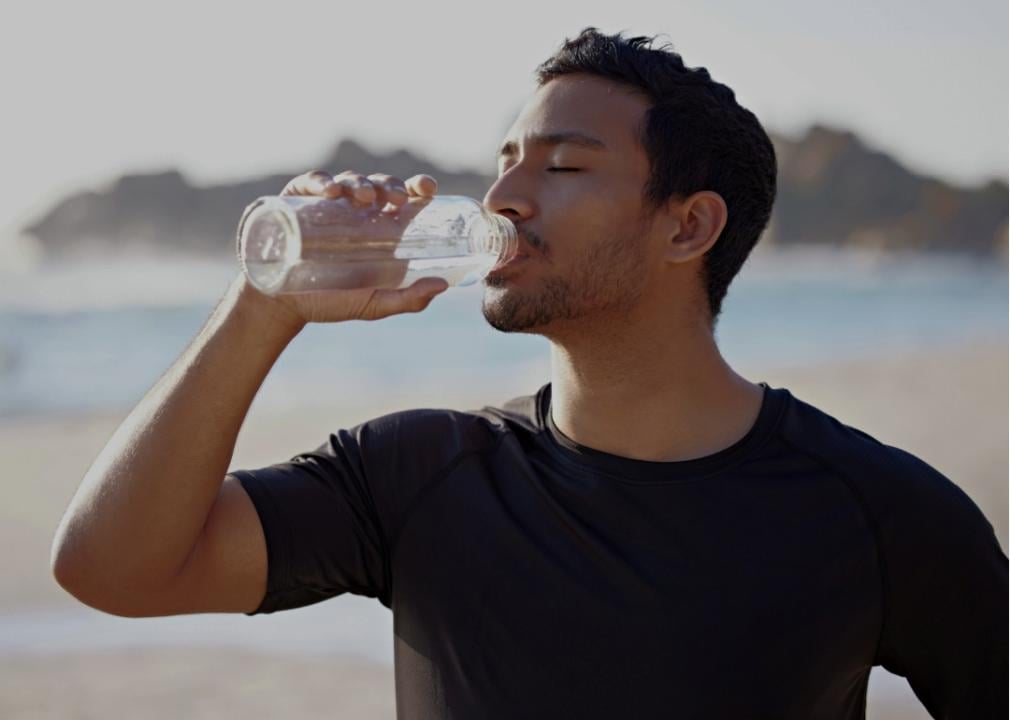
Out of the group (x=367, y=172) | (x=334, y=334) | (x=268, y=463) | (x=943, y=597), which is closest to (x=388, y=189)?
(x=943, y=597)

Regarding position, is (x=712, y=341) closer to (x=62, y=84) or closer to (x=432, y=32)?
(x=62, y=84)

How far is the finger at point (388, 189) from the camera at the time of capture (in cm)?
189

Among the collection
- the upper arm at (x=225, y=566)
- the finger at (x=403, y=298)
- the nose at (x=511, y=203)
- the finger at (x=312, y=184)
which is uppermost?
the finger at (x=312, y=184)

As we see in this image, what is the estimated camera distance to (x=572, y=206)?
2.25 metres

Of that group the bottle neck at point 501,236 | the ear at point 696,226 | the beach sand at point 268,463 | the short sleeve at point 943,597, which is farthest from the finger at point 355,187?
the beach sand at point 268,463

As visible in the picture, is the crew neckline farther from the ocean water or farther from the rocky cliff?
the rocky cliff

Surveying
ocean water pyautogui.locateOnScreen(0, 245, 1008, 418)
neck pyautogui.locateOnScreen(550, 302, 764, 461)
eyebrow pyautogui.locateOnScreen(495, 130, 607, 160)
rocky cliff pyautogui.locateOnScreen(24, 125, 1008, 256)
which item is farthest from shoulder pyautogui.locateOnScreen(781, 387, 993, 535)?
rocky cliff pyautogui.locateOnScreen(24, 125, 1008, 256)


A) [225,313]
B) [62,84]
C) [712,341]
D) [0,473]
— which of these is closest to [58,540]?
[225,313]

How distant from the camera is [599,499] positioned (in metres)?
2.11

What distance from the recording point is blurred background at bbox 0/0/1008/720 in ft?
17.1

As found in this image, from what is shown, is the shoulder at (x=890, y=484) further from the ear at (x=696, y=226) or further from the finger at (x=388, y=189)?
the finger at (x=388, y=189)

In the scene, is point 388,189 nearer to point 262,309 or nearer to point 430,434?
point 262,309

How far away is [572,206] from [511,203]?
0.11 m

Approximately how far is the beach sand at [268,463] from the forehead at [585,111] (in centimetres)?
251
